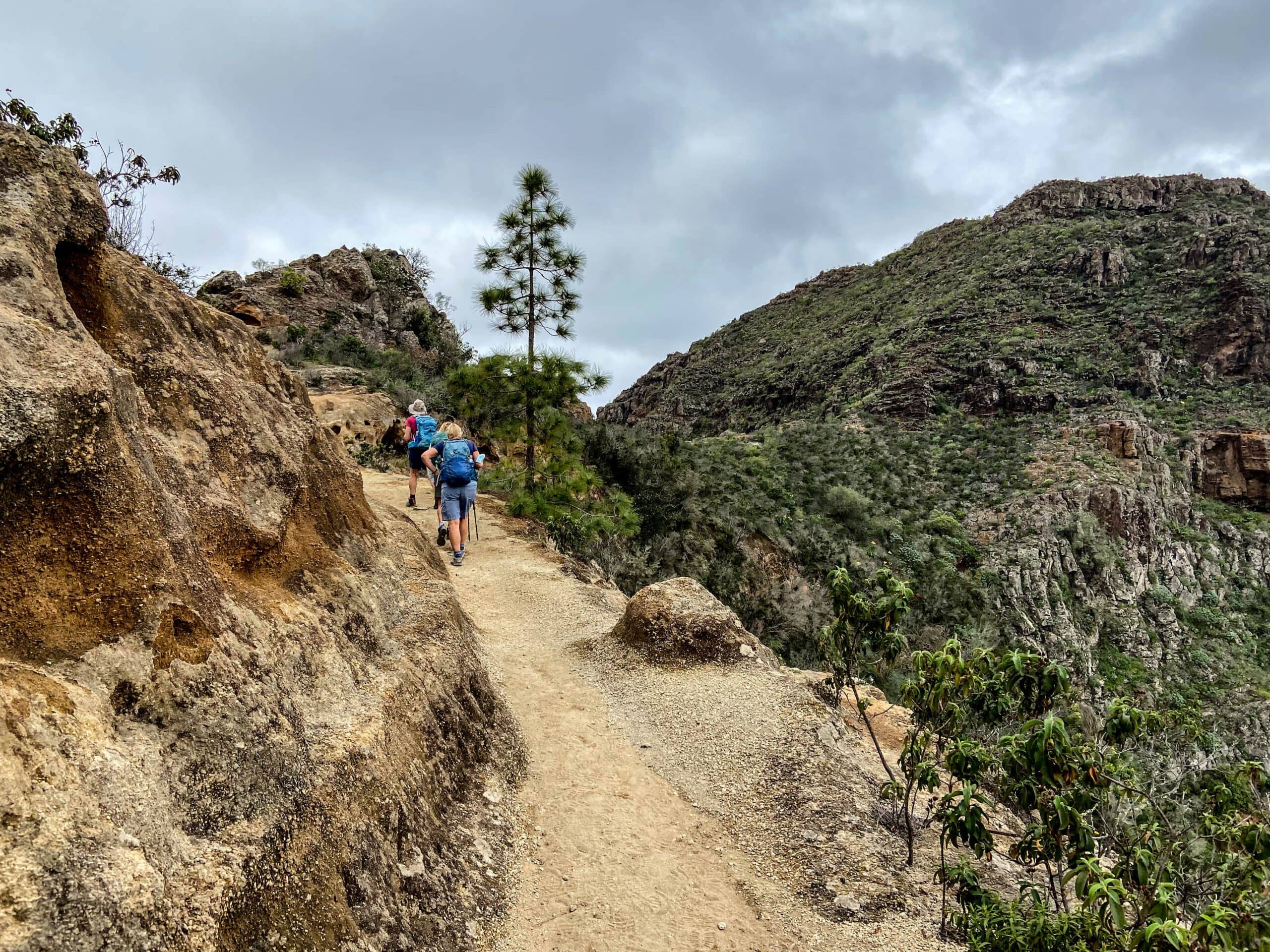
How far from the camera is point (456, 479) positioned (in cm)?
739

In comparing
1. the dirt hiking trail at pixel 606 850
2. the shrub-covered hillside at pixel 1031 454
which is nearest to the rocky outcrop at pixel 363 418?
the shrub-covered hillside at pixel 1031 454

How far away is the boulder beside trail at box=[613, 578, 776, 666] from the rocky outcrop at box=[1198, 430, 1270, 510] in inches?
1389

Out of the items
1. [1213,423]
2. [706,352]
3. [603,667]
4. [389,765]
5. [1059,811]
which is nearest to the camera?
[1059,811]

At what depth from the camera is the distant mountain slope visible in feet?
111

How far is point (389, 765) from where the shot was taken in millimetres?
2918

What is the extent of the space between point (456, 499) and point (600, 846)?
4.83m

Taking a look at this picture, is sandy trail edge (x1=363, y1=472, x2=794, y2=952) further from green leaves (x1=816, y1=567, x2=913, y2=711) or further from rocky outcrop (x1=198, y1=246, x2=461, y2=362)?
rocky outcrop (x1=198, y1=246, x2=461, y2=362)

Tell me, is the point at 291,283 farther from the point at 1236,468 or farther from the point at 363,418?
the point at 1236,468

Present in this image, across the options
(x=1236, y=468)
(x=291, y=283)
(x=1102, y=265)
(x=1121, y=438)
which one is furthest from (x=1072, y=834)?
(x=1102, y=265)

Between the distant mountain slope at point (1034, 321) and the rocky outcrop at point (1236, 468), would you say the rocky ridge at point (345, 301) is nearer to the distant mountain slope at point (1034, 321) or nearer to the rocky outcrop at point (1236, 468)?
the distant mountain slope at point (1034, 321)

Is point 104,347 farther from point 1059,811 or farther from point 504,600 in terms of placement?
point 504,600

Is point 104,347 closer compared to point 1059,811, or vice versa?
point 1059,811

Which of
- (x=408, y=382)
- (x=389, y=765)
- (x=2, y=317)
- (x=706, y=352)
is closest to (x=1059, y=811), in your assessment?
(x=389, y=765)

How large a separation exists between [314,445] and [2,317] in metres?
2.50
